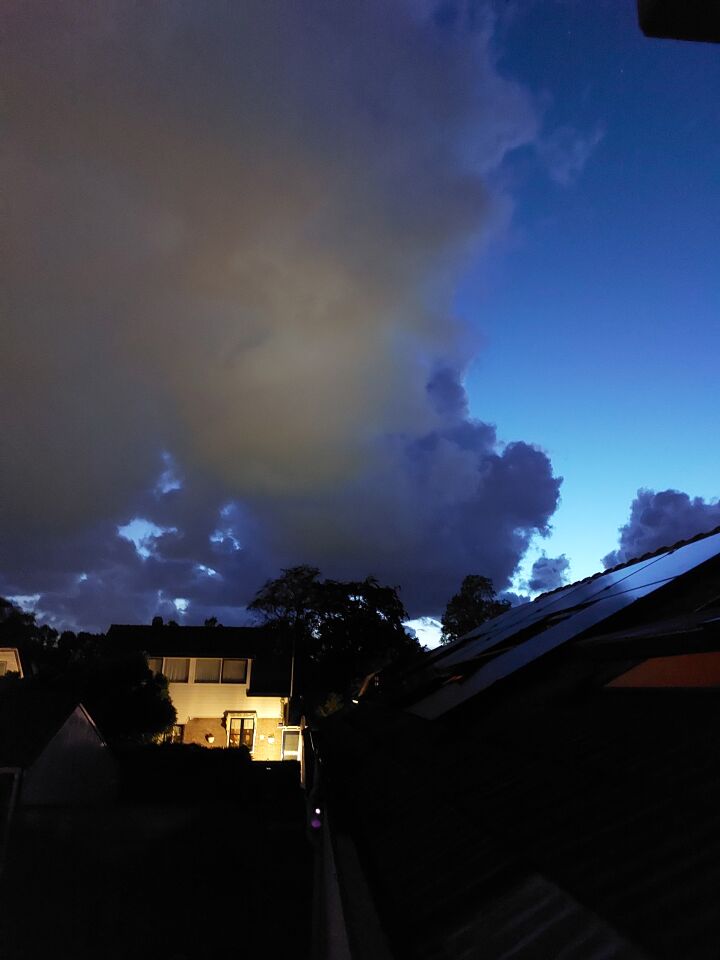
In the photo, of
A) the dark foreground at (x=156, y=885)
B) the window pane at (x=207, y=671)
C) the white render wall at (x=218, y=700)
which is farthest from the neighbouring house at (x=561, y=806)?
the window pane at (x=207, y=671)

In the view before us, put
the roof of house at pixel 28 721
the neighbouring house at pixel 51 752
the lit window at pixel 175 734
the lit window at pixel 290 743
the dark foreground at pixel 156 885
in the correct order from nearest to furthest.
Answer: the dark foreground at pixel 156 885
the neighbouring house at pixel 51 752
the roof of house at pixel 28 721
the lit window at pixel 175 734
the lit window at pixel 290 743

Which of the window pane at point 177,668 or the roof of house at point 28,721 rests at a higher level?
the window pane at point 177,668

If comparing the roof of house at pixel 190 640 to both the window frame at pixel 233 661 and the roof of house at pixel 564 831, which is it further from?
the roof of house at pixel 564 831

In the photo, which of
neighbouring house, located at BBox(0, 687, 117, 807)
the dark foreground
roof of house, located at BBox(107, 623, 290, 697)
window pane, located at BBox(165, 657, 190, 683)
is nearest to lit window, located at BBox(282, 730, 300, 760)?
roof of house, located at BBox(107, 623, 290, 697)

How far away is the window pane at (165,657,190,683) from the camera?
47.2 meters

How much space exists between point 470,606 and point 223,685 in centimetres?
2213

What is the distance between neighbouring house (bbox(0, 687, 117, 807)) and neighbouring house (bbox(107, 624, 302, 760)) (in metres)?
18.0

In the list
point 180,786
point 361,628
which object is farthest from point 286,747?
point 180,786

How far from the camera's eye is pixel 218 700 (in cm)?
4616

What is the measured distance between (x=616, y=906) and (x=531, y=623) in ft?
19.5

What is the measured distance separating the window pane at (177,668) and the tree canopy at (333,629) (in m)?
10.9

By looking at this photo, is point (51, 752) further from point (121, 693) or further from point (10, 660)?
point (10, 660)

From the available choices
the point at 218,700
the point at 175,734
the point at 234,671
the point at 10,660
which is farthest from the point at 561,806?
the point at 10,660

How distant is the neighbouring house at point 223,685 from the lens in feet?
148
